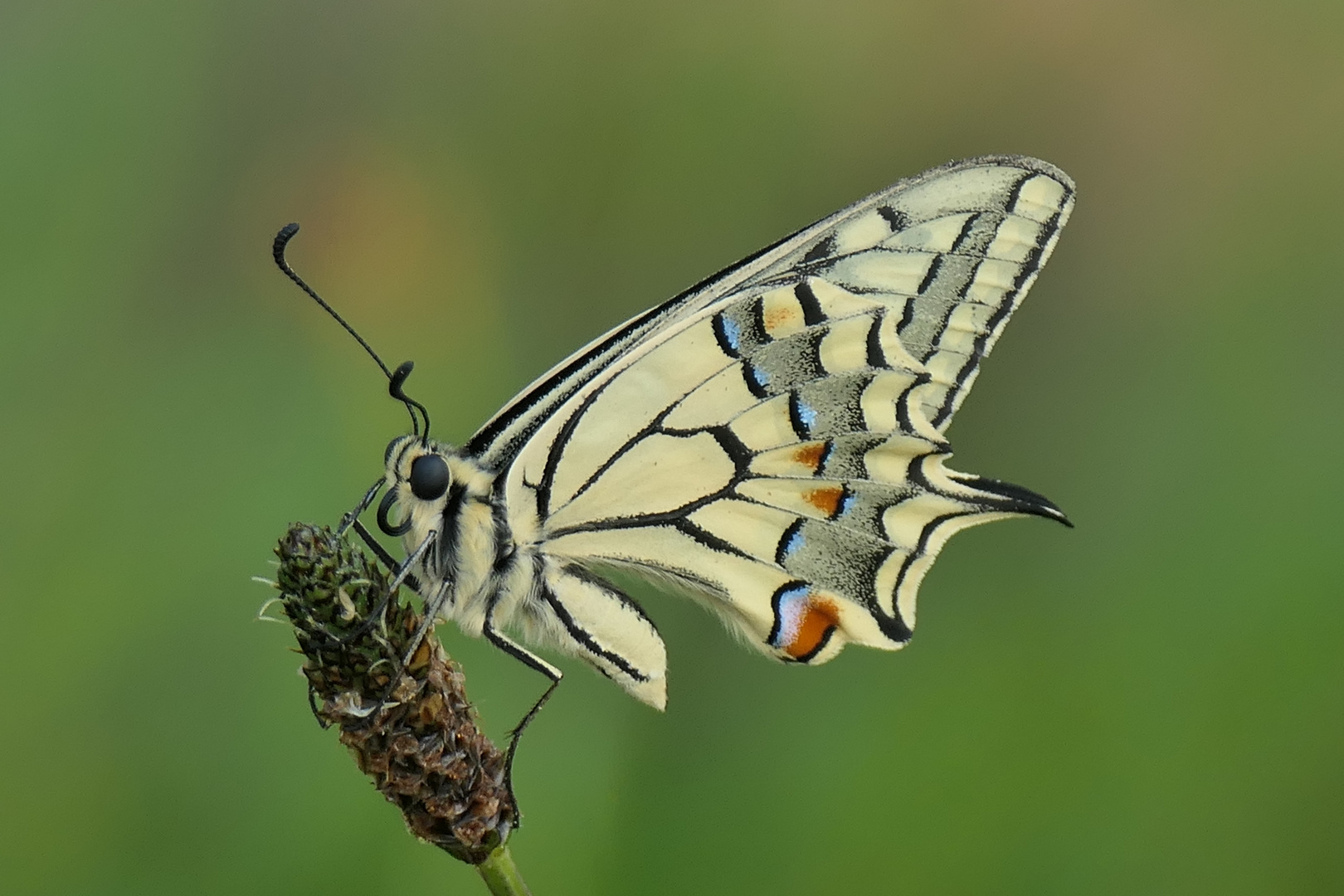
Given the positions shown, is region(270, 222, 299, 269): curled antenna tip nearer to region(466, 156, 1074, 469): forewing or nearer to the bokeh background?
region(466, 156, 1074, 469): forewing

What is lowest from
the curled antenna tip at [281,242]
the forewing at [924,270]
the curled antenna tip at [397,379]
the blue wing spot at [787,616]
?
the blue wing spot at [787,616]

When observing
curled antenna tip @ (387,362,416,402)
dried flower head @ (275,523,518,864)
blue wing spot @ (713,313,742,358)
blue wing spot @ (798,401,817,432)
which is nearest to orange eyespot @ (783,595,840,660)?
blue wing spot @ (798,401,817,432)

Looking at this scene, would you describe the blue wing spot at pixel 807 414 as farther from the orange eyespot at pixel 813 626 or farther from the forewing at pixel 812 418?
the orange eyespot at pixel 813 626

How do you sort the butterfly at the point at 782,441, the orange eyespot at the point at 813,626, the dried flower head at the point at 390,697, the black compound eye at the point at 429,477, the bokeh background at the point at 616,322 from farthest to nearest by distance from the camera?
the bokeh background at the point at 616,322 < the orange eyespot at the point at 813,626 < the butterfly at the point at 782,441 < the black compound eye at the point at 429,477 < the dried flower head at the point at 390,697

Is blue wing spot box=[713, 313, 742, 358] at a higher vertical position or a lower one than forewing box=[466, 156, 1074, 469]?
lower

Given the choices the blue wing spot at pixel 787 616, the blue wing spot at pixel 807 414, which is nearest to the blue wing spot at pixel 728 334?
the blue wing spot at pixel 807 414

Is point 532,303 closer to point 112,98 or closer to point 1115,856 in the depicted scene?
point 112,98

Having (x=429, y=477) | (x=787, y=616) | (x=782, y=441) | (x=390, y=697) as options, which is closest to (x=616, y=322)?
(x=782, y=441)
